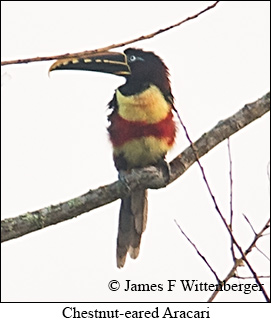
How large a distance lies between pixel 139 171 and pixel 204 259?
115cm

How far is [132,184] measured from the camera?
3.76 m

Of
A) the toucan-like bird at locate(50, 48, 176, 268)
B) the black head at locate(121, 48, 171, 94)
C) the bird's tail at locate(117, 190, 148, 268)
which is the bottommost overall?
the bird's tail at locate(117, 190, 148, 268)

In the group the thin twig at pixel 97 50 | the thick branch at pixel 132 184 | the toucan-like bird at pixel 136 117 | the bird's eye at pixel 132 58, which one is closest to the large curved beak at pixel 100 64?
the toucan-like bird at pixel 136 117

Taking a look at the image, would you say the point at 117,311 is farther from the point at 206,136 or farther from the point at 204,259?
the point at 206,136

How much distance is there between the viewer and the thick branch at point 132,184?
3123 mm

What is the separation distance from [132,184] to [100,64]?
108 centimetres

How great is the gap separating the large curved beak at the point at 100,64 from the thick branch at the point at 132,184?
0.79 m

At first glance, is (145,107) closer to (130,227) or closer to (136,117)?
(136,117)

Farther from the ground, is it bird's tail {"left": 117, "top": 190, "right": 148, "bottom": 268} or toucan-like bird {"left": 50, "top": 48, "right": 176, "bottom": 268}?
toucan-like bird {"left": 50, "top": 48, "right": 176, "bottom": 268}

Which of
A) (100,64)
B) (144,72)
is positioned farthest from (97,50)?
(144,72)

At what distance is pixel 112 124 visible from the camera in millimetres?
4742

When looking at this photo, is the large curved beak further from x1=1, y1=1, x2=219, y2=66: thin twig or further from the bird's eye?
x1=1, y1=1, x2=219, y2=66: thin twig

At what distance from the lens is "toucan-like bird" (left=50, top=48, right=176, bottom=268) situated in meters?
4.57

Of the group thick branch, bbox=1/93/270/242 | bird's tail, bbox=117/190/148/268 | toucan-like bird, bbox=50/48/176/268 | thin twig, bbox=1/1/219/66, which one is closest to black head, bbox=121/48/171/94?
toucan-like bird, bbox=50/48/176/268
